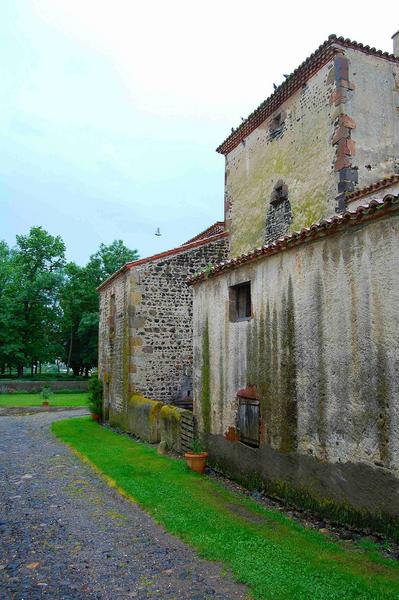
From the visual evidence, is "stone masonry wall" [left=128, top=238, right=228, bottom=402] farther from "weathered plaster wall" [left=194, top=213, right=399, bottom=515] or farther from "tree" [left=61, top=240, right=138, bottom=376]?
"tree" [left=61, top=240, right=138, bottom=376]

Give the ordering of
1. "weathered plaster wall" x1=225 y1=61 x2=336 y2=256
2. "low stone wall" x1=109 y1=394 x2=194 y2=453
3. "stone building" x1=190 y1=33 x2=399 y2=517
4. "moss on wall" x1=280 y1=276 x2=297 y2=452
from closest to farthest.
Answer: "stone building" x1=190 y1=33 x2=399 y2=517 < "moss on wall" x1=280 y1=276 x2=297 y2=452 < "low stone wall" x1=109 y1=394 x2=194 y2=453 < "weathered plaster wall" x1=225 y1=61 x2=336 y2=256

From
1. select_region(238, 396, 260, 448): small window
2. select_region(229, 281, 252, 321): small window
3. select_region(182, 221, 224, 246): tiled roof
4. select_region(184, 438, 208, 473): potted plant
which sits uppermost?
select_region(182, 221, 224, 246): tiled roof

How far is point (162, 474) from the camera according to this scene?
980 centimetres

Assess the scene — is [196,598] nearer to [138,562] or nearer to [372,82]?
[138,562]

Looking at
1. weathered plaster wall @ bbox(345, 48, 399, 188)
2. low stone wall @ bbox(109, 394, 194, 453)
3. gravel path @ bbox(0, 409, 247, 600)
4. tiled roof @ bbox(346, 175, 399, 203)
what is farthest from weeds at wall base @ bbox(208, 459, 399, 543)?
weathered plaster wall @ bbox(345, 48, 399, 188)

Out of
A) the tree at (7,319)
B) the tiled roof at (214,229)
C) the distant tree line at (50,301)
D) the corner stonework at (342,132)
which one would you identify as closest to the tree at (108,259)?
the distant tree line at (50,301)

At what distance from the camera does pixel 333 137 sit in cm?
1251

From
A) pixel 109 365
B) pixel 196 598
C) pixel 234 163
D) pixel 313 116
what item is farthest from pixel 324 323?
pixel 109 365

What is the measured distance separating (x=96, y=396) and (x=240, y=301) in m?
12.7

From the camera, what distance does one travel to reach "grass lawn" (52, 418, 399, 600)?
189 inches

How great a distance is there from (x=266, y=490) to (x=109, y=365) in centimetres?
1192

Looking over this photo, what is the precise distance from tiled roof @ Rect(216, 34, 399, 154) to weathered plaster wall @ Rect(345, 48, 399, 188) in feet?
0.62

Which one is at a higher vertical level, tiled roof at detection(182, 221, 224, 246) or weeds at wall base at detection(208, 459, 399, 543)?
tiled roof at detection(182, 221, 224, 246)

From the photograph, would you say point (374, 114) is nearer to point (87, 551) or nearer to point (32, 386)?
point (87, 551)
